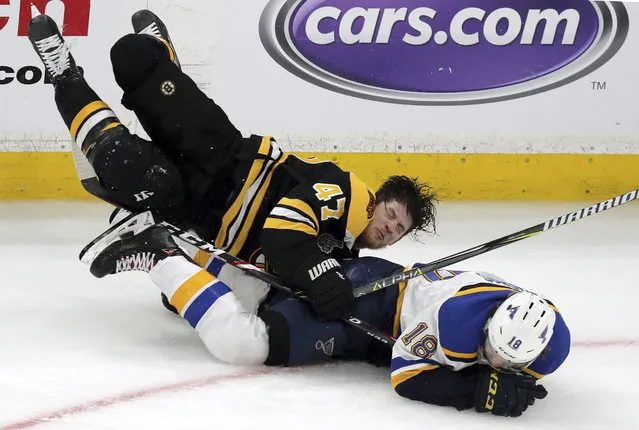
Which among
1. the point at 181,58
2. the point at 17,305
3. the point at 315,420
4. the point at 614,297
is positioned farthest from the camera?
the point at 181,58

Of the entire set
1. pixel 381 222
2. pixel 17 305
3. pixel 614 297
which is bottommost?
pixel 17 305

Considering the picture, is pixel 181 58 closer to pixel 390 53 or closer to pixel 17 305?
pixel 390 53

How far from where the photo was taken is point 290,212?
9.04 ft

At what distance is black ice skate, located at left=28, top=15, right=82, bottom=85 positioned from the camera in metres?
3.10

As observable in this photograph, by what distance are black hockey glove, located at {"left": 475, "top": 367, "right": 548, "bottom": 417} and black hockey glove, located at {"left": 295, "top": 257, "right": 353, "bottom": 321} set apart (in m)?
0.42

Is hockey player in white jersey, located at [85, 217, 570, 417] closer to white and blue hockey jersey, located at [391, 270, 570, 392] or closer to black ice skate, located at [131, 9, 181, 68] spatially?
white and blue hockey jersey, located at [391, 270, 570, 392]

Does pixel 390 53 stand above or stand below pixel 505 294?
above

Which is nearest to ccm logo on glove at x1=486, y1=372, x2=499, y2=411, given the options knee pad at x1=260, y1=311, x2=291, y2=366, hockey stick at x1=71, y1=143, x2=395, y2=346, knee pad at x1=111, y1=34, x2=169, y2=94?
hockey stick at x1=71, y1=143, x2=395, y2=346

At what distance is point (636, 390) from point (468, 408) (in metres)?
0.51

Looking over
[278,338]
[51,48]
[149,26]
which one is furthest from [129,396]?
[149,26]

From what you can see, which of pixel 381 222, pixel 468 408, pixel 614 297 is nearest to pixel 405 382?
pixel 468 408

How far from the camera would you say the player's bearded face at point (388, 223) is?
2900 mm

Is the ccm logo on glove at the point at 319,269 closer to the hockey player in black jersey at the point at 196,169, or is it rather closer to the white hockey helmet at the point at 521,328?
the hockey player in black jersey at the point at 196,169

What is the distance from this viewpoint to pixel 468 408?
2498 millimetres
